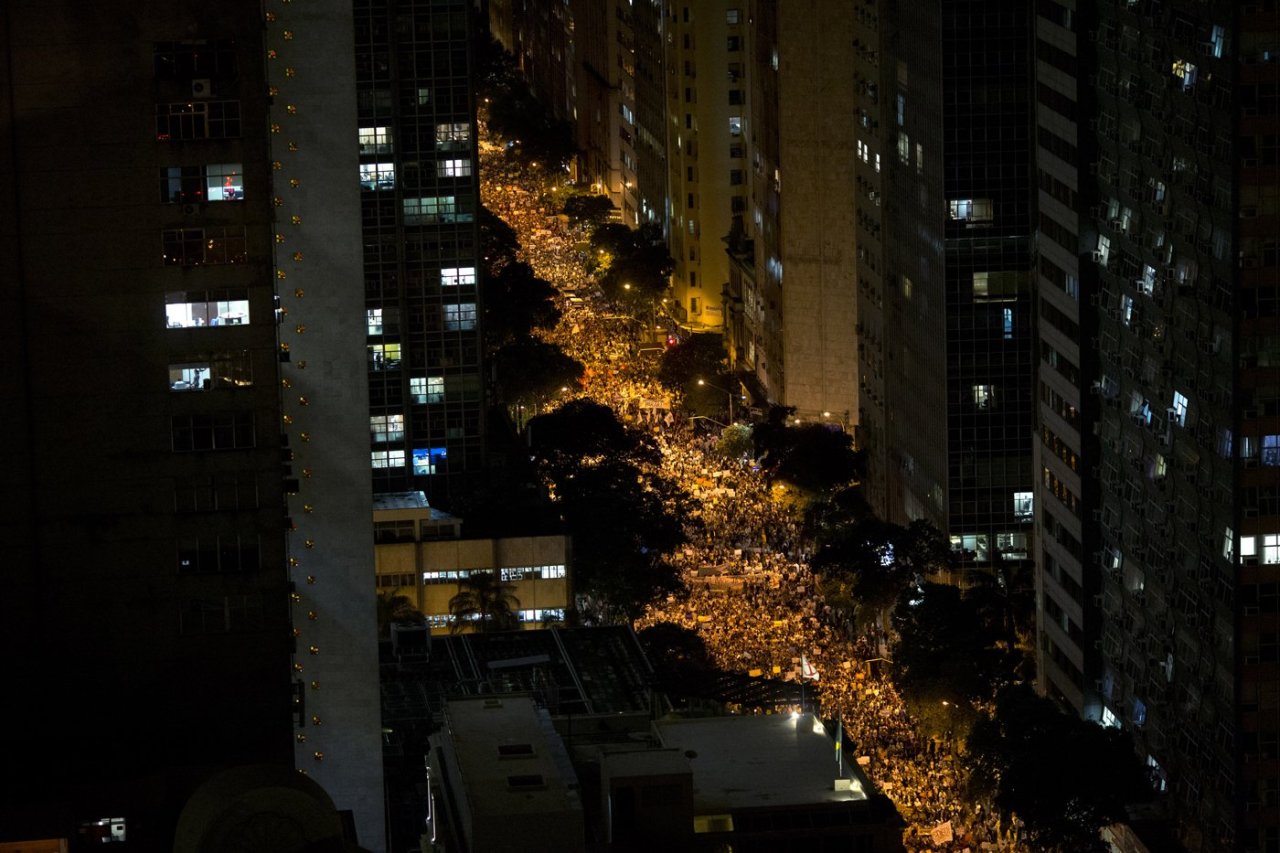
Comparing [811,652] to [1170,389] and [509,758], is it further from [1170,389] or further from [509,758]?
[509,758]

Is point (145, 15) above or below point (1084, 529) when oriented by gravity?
above

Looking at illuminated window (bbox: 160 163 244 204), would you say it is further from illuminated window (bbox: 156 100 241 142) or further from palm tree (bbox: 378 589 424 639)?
palm tree (bbox: 378 589 424 639)

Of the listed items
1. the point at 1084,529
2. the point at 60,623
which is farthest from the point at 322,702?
the point at 1084,529

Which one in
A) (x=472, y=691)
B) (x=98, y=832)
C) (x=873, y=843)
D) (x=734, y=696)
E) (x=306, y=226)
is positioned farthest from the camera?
(x=472, y=691)

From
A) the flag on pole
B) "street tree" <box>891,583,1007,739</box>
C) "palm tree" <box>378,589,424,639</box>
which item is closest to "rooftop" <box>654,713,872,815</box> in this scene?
"street tree" <box>891,583,1007,739</box>

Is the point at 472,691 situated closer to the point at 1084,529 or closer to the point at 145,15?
the point at 1084,529

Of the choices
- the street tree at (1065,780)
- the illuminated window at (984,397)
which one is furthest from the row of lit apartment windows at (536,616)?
the street tree at (1065,780)

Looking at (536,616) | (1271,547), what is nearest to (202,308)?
(1271,547)
